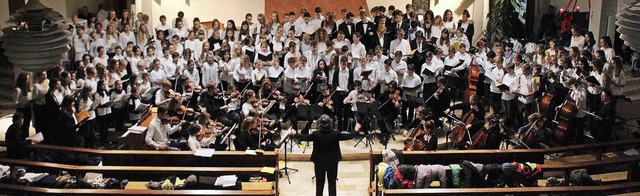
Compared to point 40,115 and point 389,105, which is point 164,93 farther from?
point 389,105

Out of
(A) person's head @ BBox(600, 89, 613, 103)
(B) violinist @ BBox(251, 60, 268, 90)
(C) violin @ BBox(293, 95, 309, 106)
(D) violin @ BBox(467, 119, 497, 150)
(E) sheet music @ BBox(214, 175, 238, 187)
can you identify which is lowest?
(E) sheet music @ BBox(214, 175, 238, 187)

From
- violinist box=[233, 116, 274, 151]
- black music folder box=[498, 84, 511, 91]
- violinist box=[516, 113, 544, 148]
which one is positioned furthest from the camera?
black music folder box=[498, 84, 511, 91]

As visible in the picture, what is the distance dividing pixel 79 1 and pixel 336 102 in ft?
22.7

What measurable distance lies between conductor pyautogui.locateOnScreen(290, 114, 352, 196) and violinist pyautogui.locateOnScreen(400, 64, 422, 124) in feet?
11.7

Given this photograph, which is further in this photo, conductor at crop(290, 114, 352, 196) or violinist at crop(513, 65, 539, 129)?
violinist at crop(513, 65, 539, 129)

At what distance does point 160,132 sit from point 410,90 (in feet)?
14.6

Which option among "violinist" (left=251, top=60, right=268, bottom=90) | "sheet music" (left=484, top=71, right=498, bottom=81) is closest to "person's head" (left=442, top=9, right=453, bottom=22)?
"sheet music" (left=484, top=71, right=498, bottom=81)

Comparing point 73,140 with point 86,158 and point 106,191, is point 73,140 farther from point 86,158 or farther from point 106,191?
point 106,191

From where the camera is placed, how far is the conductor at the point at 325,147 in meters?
9.13

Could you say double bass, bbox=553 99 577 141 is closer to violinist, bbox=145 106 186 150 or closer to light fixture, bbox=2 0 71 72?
violinist, bbox=145 106 186 150

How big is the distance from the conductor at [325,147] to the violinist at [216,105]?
2.98 metres

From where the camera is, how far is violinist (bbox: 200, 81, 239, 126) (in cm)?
1208

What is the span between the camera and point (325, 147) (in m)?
9.21

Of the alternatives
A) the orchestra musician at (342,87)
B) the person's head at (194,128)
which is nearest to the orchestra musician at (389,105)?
the orchestra musician at (342,87)
